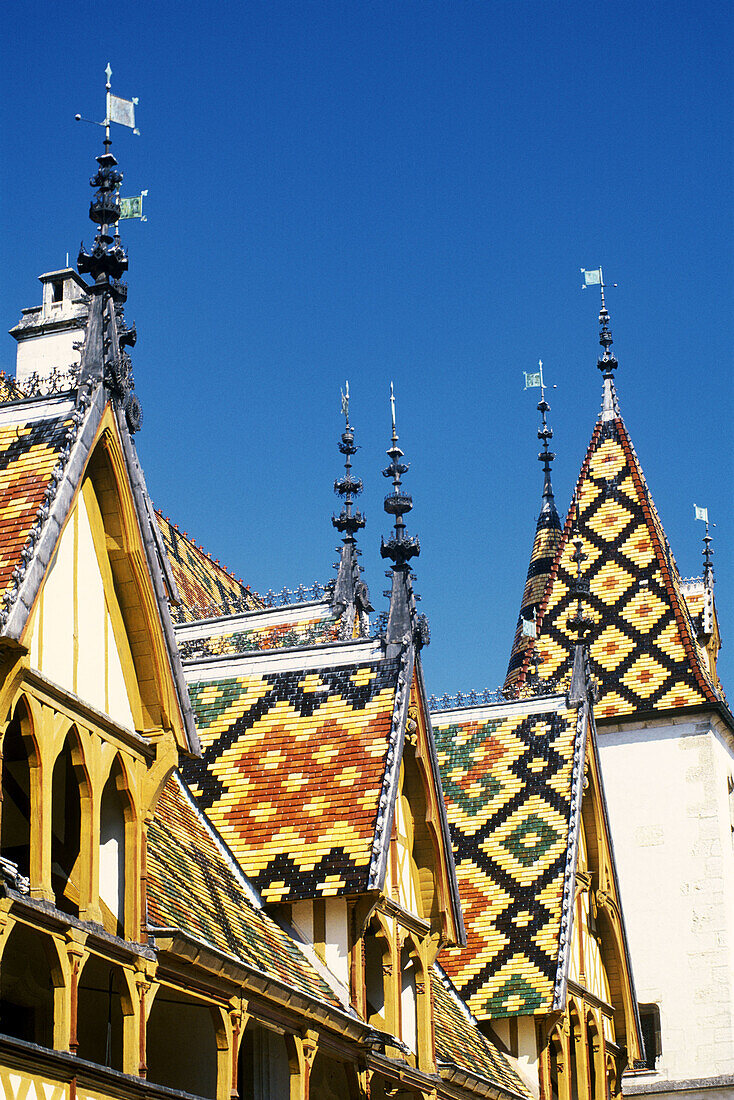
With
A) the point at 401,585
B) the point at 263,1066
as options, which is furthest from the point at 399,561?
the point at 263,1066

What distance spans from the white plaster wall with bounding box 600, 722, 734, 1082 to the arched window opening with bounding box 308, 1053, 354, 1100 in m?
17.0

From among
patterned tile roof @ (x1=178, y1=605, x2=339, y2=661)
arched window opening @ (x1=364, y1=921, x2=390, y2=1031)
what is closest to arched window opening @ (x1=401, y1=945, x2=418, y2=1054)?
arched window opening @ (x1=364, y1=921, x2=390, y2=1031)

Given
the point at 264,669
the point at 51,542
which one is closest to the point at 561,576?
the point at 264,669

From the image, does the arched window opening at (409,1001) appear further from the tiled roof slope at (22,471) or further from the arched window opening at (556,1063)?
the tiled roof slope at (22,471)

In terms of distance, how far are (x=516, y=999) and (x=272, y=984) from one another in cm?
899

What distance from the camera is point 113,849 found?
13.9 meters

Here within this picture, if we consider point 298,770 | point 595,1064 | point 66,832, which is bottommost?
point 66,832

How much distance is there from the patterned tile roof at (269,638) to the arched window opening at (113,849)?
23.0 ft

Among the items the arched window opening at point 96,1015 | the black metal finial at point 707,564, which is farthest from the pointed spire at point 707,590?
the arched window opening at point 96,1015

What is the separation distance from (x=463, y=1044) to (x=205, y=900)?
698cm

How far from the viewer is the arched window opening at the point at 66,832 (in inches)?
521

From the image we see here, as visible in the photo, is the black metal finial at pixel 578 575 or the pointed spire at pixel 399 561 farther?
the black metal finial at pixel 578 575

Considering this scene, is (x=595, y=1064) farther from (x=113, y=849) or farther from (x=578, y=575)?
(x=113, y=849)

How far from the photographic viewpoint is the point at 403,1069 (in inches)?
722
